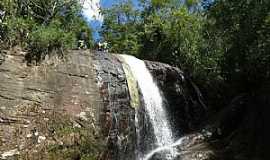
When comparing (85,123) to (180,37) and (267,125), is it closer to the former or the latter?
(267,125)

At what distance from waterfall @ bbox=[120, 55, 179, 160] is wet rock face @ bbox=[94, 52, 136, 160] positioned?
20.5 inches

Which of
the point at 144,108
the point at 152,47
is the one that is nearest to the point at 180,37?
the point at 152,47

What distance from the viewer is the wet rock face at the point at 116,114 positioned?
1608cm

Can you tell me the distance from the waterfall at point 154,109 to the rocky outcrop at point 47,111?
2068mm

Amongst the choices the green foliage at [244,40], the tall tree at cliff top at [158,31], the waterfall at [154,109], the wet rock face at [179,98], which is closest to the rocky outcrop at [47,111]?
the waterfall at [154,109]

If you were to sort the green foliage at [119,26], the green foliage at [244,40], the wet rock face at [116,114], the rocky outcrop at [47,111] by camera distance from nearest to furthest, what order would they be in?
the rocky outcrop at [47,111] < the wet rock face at [116,114] < the green foliage at [244,40] < the green foliage at [119,26]

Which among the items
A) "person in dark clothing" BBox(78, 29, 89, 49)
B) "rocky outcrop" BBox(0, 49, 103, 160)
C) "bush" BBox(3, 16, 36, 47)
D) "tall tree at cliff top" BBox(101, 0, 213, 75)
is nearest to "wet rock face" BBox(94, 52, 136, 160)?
"rocky outcrop" BBox(0, 49, 103, 160)

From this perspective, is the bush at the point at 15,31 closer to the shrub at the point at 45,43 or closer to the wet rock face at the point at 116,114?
the shrub at the point at 45,43

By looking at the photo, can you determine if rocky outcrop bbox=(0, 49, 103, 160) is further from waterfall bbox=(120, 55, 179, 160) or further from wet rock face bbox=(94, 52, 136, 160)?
waterfall bbox=(120, 55, 179, 160)

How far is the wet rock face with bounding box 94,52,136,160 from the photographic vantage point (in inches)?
633

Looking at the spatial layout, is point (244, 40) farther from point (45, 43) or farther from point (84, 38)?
point (84, 38)

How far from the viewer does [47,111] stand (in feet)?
51.5

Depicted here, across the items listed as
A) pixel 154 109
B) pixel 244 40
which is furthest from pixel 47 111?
pixel 244 40

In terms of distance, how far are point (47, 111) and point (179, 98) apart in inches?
246
